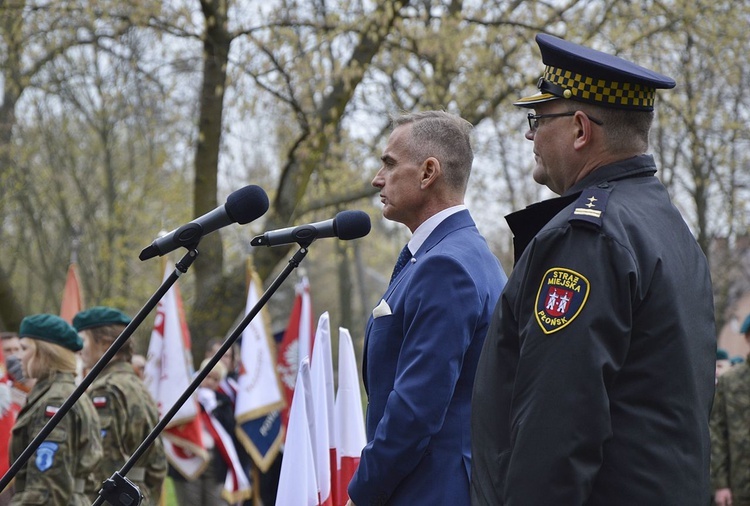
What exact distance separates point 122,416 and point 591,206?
4.56 m

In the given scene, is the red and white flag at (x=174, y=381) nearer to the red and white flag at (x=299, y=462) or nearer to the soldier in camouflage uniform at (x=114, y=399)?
the soldier in camouflage uniform at (x=114, y=399)

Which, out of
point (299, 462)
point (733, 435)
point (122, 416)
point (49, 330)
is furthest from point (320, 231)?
point (733, 435)

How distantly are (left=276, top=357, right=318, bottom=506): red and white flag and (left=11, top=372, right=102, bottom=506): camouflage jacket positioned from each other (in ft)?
5.04

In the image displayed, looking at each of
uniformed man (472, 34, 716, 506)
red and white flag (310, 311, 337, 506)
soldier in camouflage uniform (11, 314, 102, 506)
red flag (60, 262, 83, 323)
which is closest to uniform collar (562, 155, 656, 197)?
uniformed man (472, 34, 716, 506)

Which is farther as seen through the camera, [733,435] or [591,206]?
[733,435]

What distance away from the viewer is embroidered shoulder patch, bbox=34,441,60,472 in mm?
5094

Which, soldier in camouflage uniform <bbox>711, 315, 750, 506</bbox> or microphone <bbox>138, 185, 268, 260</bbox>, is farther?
soldier in camouflage uniform <bbox>711, 315, 750, 506</bbox>

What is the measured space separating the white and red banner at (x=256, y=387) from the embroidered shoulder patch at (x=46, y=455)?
4.14 m

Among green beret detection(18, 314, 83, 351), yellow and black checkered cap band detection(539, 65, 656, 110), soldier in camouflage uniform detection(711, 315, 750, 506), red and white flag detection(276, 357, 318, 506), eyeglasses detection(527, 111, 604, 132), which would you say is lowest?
soldier in camouflage uniform detection(711, 315, 750, 506)

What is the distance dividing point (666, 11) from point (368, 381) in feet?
33.8

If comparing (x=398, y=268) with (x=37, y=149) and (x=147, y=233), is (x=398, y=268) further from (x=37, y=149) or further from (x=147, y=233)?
(x=147, y=233)

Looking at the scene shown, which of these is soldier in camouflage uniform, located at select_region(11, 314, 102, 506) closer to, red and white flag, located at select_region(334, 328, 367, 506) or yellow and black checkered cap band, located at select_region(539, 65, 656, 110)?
red and white flag, located at select_region(334, 328, 367, 506)

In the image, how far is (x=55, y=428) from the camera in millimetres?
5199

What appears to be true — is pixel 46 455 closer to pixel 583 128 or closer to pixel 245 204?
pixel 245 204
